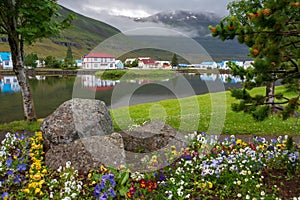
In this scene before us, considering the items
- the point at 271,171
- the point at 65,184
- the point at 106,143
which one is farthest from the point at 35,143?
the point at 271,171

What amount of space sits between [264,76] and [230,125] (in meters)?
8.59

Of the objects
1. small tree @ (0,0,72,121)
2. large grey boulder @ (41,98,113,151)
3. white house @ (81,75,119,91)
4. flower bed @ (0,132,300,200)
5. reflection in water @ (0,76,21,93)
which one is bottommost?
reflection in water @ (0,76,21,93)

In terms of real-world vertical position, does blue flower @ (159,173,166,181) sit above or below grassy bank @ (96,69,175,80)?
below

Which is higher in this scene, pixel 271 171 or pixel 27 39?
pixel 27 39

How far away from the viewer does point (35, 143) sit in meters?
9.13

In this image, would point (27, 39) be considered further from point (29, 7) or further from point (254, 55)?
point (254, 55)

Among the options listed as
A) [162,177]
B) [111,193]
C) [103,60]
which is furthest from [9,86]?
[111,193]

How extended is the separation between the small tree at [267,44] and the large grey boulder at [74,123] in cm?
553

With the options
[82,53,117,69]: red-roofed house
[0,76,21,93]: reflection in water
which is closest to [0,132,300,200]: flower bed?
[82,53,117,69]: red-roofed house

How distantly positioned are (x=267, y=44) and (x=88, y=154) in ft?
17.7

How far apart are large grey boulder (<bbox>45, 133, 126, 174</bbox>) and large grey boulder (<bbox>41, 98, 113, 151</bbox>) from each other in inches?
35.0

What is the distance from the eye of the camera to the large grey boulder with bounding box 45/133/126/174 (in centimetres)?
710

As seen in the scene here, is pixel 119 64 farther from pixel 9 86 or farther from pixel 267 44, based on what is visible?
pixel 267 44

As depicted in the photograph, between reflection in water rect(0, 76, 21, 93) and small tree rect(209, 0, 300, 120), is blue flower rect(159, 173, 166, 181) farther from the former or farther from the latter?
reflection in water rect(0, 76, 21, 93)
